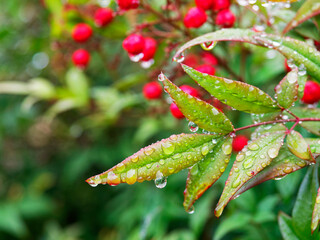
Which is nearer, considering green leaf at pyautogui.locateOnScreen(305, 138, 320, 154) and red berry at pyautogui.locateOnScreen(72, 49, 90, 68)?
green leaf at pyautogui.locateOnScreen(305, 138, 320, 154)

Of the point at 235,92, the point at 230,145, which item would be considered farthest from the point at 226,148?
the point at 235,92

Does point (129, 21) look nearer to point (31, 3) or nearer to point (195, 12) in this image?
point (195, 12)

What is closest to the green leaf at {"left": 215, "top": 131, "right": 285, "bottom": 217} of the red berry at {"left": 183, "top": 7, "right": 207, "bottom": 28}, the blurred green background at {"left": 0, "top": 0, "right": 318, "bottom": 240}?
the red berry at {"left": 183, "top": 7, "right": 207, "bottom": 28}

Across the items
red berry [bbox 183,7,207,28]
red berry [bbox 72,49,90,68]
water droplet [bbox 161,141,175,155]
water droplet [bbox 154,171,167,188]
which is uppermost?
red berry [bbox 183,7,207,28]

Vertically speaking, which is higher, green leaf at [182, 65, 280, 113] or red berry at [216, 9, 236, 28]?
green leaf at [182, 65, 280, 113]

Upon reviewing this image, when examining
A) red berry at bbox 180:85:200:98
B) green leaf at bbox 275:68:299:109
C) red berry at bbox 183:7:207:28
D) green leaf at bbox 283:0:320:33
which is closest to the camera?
green leaf at bbox 275:68:299:109

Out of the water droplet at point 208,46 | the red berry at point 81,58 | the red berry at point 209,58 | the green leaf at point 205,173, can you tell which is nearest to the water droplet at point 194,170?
the green leaf at point 205,173

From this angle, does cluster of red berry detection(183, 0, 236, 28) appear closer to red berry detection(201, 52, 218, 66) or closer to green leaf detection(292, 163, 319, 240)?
red berry detection(201, 52, 218, 66)

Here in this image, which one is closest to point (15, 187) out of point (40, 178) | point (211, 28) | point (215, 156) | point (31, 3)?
point (40, 178)
